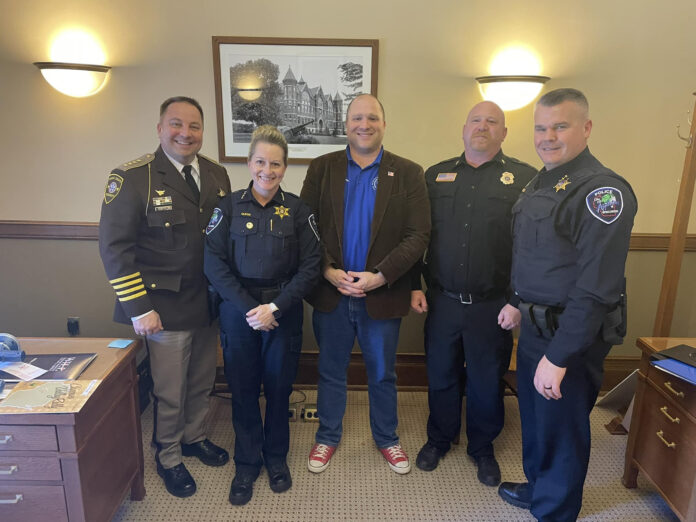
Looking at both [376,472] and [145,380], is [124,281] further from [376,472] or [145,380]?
[376,472]

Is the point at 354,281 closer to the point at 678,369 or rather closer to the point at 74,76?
the point at 678,369

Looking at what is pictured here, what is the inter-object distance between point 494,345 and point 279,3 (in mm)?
1987

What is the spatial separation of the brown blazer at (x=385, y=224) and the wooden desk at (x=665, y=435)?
3.48 feet

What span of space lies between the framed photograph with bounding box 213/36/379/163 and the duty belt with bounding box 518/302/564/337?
1426mm

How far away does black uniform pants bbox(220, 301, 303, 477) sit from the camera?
6.02 feet

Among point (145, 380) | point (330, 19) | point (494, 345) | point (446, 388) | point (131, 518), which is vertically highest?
point (330, 19)

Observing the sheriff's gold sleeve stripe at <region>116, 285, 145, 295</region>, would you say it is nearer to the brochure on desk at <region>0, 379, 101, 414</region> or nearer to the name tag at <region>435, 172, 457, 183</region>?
the brochure on desk at <region>0, 379, 101, 414</region>

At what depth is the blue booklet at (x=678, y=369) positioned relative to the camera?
1599 millimetres

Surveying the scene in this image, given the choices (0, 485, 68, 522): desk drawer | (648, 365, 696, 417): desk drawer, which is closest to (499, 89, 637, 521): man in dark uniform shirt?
(648, 365, 696, 417): desk drawer

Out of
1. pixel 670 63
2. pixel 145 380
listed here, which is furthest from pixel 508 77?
pixel 145 380

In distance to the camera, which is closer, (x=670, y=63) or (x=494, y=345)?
(x=494, y=345)

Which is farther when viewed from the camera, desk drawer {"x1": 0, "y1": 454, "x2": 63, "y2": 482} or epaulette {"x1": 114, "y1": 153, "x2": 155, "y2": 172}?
epaulette {"x1": 114, "y1": 153, "x2": 155, "y2": 172}

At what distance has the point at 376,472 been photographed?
2.12 meters

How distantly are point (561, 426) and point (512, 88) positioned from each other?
1638 mm
